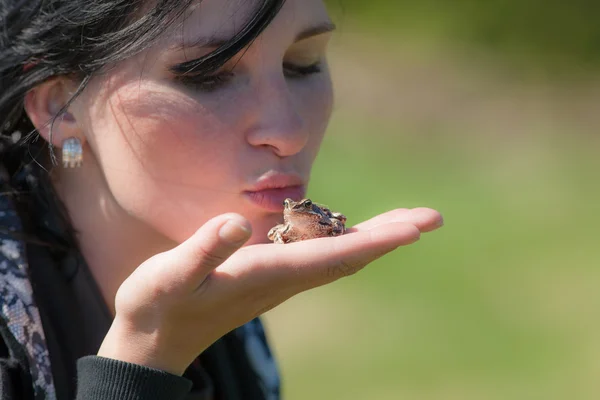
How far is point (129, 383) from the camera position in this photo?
4.57 ft

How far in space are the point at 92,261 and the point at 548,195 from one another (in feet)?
12.0

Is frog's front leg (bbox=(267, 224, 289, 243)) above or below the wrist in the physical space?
above

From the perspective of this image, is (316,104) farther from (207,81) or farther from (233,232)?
(233,232)

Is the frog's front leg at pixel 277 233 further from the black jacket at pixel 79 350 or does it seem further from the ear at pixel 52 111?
the ear at pixel 52 111

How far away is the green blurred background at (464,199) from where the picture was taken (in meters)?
3.74

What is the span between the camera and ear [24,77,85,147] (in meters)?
1.67

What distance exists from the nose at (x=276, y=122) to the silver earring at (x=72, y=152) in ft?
1.18

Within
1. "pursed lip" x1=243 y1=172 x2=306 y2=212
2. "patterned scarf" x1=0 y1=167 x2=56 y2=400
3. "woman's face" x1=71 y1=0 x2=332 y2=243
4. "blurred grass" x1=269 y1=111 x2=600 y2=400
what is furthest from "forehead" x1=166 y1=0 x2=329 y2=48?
"blurred grass" x1=269 y1=111 x2=600 y2=400

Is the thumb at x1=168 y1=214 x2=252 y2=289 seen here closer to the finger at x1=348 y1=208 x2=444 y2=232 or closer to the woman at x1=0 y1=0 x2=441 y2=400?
the woman at x1=0 y1=0 x2=441 y2=400

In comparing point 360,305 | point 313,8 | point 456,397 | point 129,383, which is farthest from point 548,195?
point 129,383

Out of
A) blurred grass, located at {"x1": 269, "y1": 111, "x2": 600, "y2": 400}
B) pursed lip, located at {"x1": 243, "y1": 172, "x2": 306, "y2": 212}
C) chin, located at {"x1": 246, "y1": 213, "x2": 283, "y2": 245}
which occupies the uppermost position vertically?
blurred grass, located at {"x1": 269, "y1": 111, "x2": 600, "y2": 400}

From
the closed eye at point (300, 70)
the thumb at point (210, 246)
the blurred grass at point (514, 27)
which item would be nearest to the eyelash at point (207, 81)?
the closed eye at point (300, 70)

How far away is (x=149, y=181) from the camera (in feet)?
5.19

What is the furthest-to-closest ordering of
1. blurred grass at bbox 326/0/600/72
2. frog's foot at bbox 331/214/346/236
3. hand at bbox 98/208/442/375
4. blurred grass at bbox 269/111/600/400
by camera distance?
blurred grass at bbox 326/0/600/72, blurred grass at bbox 269/111/600/400, frog's foot at bbox 331/214/346/236, hand at bbox 98/208/442/375
